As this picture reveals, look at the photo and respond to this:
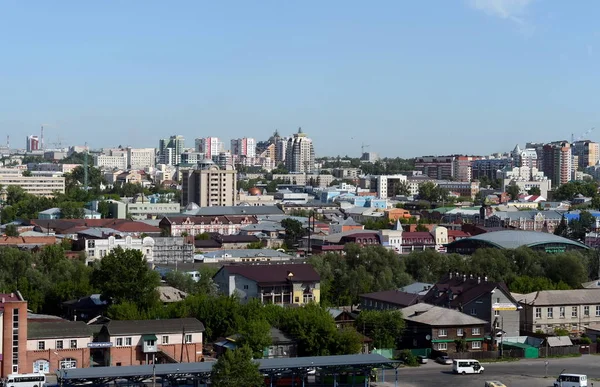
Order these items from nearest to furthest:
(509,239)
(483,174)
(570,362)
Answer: (570,362), (509,239), (483,174)

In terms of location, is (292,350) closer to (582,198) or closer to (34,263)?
(34,263)

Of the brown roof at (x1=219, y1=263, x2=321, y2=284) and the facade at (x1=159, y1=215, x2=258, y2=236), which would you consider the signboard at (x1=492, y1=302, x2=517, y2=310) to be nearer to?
the brown roof at (x1=219, y1=263, x2=321, y2=284)

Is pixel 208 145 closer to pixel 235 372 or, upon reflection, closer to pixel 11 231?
pixel 11 231

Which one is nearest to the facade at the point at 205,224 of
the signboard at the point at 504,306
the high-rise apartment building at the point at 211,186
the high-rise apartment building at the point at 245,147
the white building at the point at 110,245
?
the high-rise apartment building at the point at 211,186

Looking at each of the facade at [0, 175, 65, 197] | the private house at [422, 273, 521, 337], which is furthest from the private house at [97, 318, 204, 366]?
the facade at [0, 175, 65, 197]

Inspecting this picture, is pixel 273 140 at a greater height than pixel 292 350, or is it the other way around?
pixel 273 140

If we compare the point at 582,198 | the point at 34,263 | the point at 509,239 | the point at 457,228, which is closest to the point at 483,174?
the point at 582,198

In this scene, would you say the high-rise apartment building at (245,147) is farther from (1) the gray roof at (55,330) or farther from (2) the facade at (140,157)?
(1) the gray roof at (55,330)
